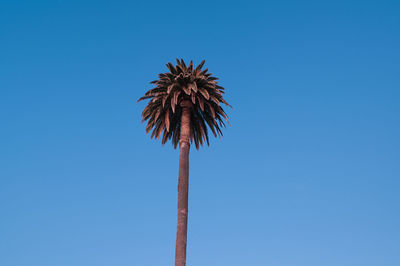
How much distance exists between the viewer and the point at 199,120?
40625mm

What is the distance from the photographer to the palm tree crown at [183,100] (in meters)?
38.0

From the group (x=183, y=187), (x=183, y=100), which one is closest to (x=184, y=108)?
(x=183, y=100)

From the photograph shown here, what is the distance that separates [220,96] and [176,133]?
5.67 meters

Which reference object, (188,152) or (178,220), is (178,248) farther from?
(188,152)

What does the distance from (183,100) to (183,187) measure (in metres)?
8.24

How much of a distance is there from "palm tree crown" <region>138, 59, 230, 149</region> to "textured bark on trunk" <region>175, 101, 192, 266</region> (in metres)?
1.15

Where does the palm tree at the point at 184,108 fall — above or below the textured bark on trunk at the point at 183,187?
above

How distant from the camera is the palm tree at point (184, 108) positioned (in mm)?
37281

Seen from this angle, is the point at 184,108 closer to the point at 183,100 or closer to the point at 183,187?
the point at 183,100

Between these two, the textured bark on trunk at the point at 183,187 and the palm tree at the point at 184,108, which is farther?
the palm tree at the point at 184,108

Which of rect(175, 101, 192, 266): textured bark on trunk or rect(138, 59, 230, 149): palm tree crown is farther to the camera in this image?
rect(138, 59, 230, 149): palm tree crown

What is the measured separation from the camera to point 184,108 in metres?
38.6

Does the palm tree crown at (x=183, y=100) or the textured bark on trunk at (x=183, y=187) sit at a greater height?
the palm tree crown at (x=183, y=100)

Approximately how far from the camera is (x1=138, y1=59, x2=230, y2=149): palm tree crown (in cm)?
3803
